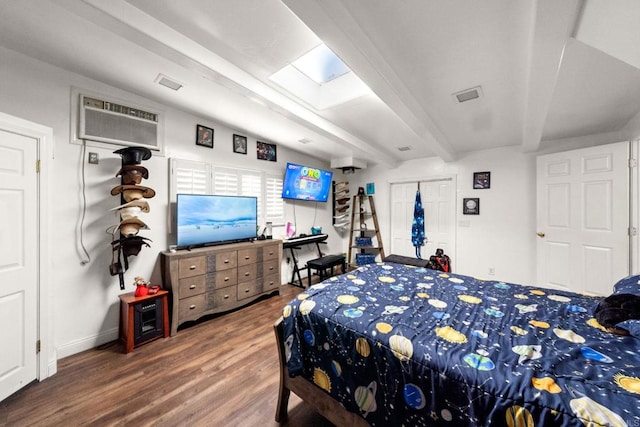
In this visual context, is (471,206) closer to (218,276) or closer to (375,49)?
(375,49)

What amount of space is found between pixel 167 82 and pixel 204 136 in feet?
3.00

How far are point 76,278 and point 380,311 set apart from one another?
2751 mm

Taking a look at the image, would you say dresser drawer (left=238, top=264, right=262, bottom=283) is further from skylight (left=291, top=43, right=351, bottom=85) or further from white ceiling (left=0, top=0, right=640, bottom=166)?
skylight (left=291, top=43, right=351, bottom=85)

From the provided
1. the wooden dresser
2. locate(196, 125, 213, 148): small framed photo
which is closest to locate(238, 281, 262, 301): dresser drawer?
the wooden dresser

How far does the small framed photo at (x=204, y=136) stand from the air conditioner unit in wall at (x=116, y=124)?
18.0 inches

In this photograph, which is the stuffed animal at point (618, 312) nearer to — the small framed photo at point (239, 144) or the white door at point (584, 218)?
the white door at point (584, 218)

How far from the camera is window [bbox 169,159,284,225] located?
285 cm

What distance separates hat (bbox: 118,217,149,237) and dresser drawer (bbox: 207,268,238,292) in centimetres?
89

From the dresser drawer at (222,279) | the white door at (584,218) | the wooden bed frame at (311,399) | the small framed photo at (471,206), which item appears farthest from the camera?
the small framed photo at (471,206)

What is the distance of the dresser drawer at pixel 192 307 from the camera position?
2.53 metres

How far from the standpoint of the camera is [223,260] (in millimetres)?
2900

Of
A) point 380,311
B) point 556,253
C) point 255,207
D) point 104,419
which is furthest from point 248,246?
point 556,253

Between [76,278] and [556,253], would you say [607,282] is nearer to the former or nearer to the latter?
[556,253]

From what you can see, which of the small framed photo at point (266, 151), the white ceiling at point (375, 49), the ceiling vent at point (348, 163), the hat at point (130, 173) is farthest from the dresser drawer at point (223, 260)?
the ceiling vent at point (348, 163)
